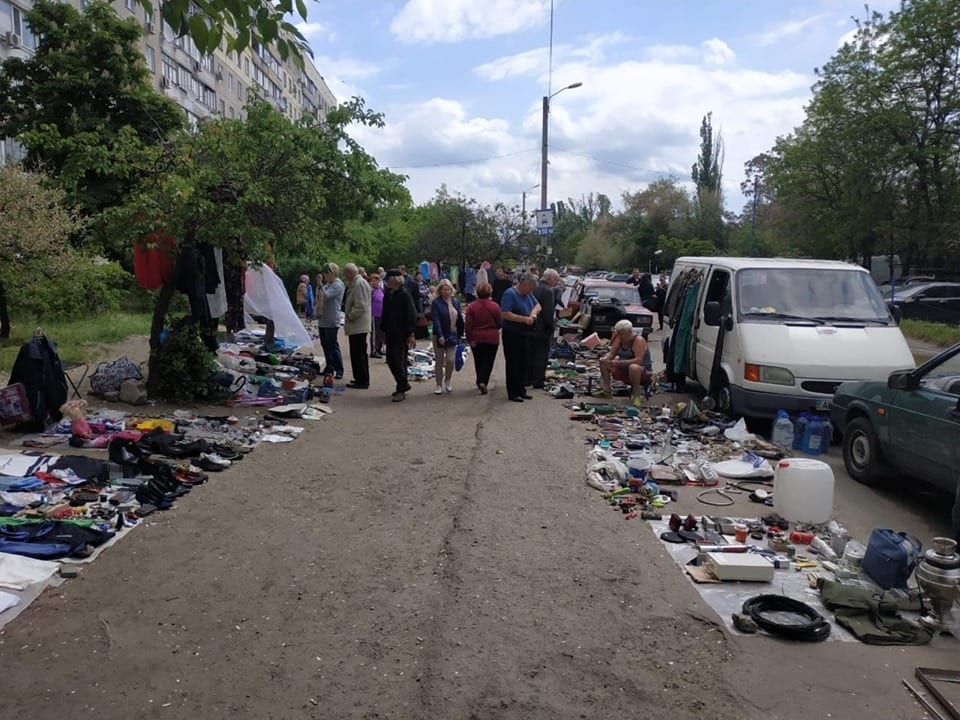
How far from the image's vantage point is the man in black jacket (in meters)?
11.0

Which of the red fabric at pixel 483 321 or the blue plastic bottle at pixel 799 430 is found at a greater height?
the red fabric at pixel 483 321

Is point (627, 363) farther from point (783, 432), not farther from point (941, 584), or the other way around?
point (941, 584)

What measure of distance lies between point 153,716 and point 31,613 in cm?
152

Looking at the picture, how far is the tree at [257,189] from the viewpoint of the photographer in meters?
9.43

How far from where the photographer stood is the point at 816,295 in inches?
390

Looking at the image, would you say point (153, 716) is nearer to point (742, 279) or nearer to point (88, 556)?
point (88, 556)

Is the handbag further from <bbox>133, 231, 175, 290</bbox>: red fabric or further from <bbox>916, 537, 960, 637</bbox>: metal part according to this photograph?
<bbox>133, 231, 175, 290</bbox>: red fabric

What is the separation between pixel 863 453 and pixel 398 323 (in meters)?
6.19

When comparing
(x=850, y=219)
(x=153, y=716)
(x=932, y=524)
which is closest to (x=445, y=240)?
(x=850, y=219)

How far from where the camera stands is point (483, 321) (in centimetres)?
1096

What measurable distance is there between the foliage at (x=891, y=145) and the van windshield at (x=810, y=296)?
85.9 feet

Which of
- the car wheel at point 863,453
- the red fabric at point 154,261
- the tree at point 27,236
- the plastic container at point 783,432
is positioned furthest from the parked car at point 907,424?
A: the tree at point 27,236

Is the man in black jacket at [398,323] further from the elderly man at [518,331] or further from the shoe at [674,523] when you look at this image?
the shoe at [674,523]

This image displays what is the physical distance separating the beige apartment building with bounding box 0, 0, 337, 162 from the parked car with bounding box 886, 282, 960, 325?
20.6 metres
